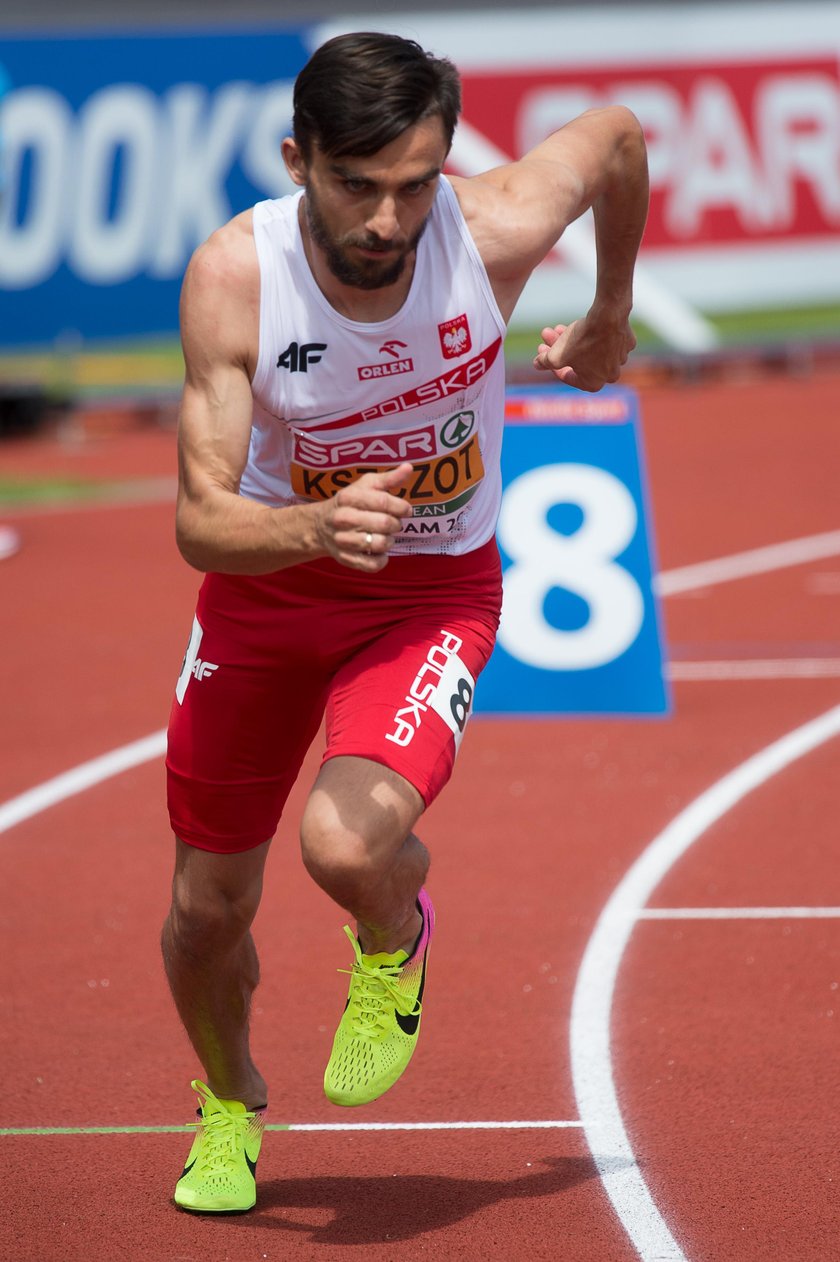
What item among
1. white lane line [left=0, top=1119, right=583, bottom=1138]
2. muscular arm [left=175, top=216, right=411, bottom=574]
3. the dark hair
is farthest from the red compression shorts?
white lane line [left=0, top=1119, right=583, bottom=1138]

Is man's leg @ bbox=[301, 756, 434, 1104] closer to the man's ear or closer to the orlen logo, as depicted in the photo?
the orlen logo

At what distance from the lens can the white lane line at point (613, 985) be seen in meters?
4.24

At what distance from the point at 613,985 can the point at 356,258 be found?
2881 millimetres

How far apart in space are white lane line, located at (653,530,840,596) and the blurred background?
310 inches

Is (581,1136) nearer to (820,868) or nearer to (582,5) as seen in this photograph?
(820,868)

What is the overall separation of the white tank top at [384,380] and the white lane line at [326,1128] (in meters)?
1.57

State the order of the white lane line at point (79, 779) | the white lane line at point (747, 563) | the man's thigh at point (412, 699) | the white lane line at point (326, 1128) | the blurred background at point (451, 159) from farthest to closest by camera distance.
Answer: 1. the blurred background at point (451, 159)
2. the white lane line at point (747, 563)
3. the white lane line at point (79, 779)
4. the white lane line at point (326, 1128)
5. the man's thigh at point (412, 699)

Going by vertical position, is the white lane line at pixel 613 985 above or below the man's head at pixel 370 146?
below

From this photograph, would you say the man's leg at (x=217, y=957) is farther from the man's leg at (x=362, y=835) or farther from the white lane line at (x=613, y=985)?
the white lane line at (x=613, y=985)

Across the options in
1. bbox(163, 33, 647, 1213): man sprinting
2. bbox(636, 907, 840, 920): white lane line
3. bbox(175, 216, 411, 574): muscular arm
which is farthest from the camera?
bbox(636, 907, 840, 920): white lane line

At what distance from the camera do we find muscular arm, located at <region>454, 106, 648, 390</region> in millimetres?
4086

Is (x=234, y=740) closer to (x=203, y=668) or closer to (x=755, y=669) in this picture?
(x=203, y=668)

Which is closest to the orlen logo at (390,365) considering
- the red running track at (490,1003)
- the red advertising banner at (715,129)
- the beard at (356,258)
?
the beard at (356,258)

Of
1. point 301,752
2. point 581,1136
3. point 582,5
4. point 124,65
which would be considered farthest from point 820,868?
point 582,5
